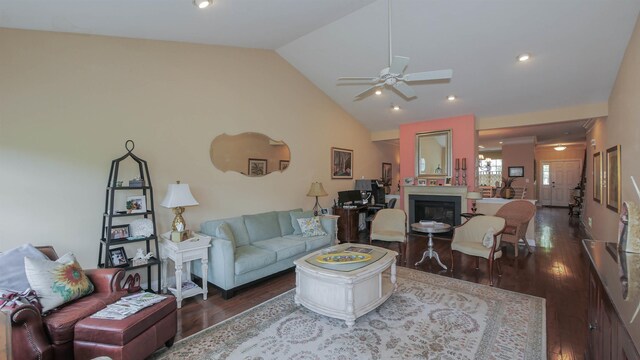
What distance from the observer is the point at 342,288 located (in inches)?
106

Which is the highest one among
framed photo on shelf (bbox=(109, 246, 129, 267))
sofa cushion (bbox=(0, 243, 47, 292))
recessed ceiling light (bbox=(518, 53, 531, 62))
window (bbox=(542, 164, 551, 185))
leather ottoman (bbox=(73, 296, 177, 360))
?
recessed ceiling light (bbox=(518, 53, 531, 62))

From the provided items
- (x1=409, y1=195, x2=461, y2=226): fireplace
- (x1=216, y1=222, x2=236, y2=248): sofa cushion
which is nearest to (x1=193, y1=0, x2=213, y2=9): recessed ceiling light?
(x1=216, y1=222, x2=236, y2=248): sofa cushion

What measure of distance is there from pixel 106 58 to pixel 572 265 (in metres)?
7.05

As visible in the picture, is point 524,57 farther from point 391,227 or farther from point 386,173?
point 386,173

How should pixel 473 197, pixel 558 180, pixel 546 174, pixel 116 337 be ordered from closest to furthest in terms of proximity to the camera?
pixel 116 337 < pixel 473 197 < pixel 558 180 < pixel 546 174

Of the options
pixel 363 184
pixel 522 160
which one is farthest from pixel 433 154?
pixel 522 160

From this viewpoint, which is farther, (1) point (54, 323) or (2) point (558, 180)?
(2) point (558, 180)

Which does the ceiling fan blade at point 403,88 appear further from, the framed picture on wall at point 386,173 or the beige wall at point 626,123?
the framed picture on wall at point 386,173

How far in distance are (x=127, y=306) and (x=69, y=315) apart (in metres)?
0.36

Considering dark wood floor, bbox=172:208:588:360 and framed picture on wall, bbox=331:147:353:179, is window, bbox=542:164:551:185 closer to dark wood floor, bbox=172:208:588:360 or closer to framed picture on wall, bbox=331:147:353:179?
dark wood floor, bbox=172:208:588:360

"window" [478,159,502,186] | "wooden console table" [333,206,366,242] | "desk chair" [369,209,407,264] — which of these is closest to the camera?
"desk chair" [369,209,407,264]

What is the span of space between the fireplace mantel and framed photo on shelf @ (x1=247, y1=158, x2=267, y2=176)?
367 cm

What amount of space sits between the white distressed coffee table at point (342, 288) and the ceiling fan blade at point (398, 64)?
2022 millimetres

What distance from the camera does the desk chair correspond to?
460 centimetres
